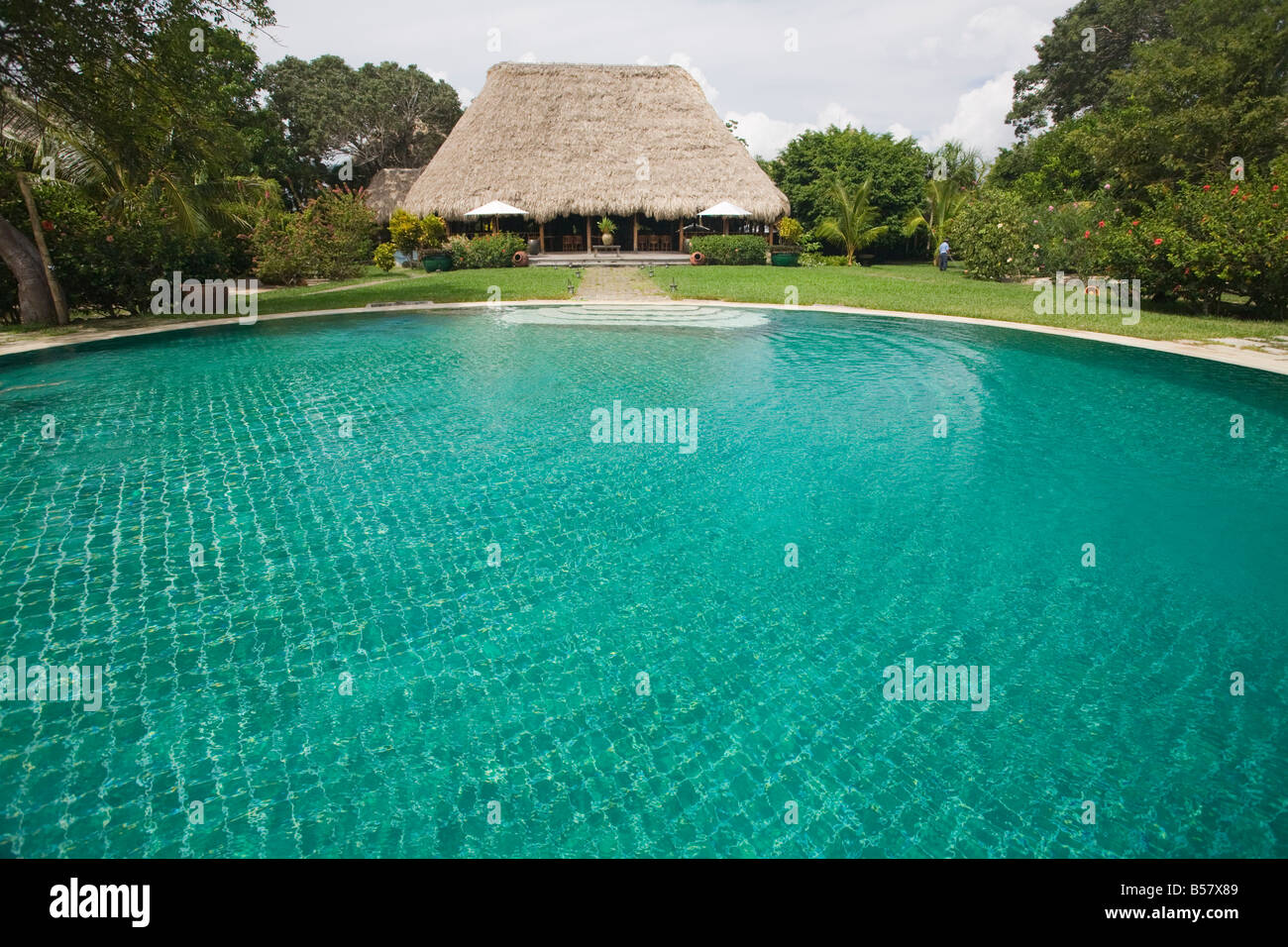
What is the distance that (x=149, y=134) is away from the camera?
12.7m

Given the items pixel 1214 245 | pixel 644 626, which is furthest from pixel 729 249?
pixel 644 626

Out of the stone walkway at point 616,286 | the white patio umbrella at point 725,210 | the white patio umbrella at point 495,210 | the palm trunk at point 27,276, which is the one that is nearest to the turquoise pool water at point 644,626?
the palm trunk at point 27,276

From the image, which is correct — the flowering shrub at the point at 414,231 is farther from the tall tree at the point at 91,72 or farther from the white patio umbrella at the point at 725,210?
the tall tree at the point at 91,72

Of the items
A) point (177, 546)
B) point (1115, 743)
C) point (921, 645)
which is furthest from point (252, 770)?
point (1115, 743)

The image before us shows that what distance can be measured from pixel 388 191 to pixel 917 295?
84.3 ft

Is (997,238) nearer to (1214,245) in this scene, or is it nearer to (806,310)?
(1214,245)

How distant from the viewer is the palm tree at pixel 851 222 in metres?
29.9

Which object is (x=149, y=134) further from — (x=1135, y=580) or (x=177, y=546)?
(x=1135, y=580)

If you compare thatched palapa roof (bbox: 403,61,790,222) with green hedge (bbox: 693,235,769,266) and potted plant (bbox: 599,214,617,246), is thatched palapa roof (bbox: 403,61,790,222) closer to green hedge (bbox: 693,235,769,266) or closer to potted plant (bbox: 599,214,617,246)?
potted plant (bbox: 599,214,617,246)

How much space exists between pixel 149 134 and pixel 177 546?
11432mm

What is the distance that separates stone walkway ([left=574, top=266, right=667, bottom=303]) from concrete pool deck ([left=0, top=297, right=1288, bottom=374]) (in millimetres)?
454

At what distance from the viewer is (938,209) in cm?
3234

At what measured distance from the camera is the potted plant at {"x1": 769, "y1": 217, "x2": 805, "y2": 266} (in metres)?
27.7
